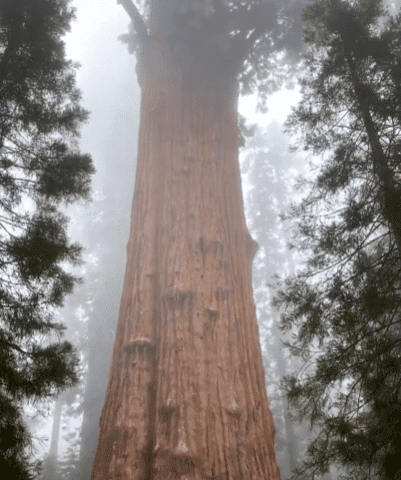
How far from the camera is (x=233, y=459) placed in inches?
108

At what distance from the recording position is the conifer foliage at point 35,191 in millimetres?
3291

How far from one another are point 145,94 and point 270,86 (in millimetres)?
4339

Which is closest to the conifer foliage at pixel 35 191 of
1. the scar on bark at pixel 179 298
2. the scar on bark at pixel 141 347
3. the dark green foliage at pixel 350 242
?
the scar on bark at pixel 141 347

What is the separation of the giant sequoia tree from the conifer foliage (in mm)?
657

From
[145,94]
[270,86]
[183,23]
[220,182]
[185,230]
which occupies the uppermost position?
[270,86]

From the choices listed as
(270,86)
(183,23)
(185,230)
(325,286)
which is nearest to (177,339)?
(185,230)

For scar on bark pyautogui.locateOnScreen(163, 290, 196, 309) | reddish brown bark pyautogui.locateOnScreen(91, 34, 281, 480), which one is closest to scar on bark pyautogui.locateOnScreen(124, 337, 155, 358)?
reddish brown bark pyautogui.locateOnScreen(91, 34, 281, 480)

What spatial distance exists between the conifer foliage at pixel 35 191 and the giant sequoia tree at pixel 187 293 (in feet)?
2.16

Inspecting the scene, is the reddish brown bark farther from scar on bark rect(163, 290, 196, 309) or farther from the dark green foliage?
the dark green foliage

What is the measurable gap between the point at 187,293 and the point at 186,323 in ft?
0.94

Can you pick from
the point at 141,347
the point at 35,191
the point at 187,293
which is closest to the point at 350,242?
the point at 187,293

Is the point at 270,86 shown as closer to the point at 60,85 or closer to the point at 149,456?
the point at 60,85

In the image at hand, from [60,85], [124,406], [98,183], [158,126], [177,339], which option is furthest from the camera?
[98,183]

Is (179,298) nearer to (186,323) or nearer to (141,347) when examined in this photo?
(186,323)
